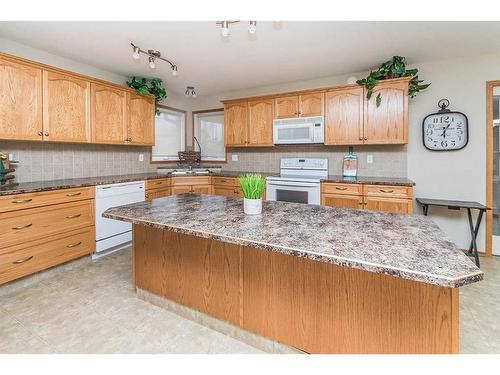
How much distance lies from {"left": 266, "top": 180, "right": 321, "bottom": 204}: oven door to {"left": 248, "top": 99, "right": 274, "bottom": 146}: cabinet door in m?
0.75

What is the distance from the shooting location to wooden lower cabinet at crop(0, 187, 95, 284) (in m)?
2.35

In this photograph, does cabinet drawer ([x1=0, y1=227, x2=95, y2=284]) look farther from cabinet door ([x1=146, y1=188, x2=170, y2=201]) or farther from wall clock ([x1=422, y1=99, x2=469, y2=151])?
wall clock ([x1=422, y1=99, x2=469, y2=151])

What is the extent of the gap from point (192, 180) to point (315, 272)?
10.5 feet

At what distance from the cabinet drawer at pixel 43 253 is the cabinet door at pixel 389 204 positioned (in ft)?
10.7

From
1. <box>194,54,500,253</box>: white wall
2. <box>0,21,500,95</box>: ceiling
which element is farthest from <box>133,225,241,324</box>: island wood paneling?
<box>194,54,500,253</box>: white wall

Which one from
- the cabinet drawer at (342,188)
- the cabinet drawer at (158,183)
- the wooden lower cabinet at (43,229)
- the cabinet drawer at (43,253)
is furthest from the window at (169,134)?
the cabinet drawer at (342,188)

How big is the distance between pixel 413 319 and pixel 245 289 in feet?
2.89

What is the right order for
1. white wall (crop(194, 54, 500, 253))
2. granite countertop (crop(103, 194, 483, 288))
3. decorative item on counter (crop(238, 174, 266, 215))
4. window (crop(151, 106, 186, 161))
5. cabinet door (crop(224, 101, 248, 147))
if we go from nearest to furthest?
granite countertop (crop(103, 194, 483, 288)) < decorative item on counter (crop(238, 174, 266, 215)) < white wall (crop(194, 54, 500, 253)) < cabinet door (crop(224, 101, 248, 147)) < window (crop(151, 106, 186, 161))

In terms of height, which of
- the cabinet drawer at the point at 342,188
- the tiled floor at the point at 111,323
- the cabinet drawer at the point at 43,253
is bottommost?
the tiled floor at the point at 111,323

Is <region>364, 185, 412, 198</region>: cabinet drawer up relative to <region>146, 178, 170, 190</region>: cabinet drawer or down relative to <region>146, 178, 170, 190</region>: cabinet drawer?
down

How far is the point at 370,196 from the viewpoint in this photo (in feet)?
10.6

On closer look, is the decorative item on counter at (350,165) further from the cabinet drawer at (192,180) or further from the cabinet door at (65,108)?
the cabinet door at (65,108)

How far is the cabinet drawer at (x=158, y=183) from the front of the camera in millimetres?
3789

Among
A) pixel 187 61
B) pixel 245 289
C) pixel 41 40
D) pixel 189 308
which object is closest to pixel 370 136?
pixel 187 61
